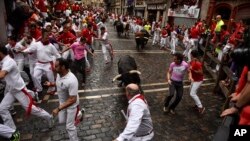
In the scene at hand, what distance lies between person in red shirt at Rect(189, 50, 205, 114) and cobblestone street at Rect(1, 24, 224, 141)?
1.35 feet

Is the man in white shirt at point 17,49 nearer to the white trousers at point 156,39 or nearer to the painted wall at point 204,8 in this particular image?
the white trousers at point 156,39

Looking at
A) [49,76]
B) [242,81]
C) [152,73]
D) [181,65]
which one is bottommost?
[152,73]

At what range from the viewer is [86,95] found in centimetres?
795

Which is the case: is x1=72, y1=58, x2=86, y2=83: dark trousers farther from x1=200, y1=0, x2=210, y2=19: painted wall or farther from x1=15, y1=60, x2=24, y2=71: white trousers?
x1=200, y1=0, x2=210, y2=19: painted wall

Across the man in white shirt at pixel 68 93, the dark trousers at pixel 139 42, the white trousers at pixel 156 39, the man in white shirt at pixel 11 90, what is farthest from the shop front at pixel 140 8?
the man in white shirt at pixel 68 93

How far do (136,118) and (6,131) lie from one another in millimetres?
3076

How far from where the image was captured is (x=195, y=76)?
7.05m

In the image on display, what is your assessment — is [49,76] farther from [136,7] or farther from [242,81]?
[136,7]

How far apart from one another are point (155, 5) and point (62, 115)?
102 ft

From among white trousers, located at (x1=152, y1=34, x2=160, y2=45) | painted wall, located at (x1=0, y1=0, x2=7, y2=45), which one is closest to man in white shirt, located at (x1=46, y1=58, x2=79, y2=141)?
painted wall, located at (x1=0, y1=0, x2=7, y2=45)

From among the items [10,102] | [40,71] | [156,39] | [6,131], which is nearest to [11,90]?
[10,102]

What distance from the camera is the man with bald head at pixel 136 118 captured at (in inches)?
133

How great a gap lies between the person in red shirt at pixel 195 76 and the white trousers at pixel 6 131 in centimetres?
511

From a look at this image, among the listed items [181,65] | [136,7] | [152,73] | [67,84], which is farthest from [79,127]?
[136,7]
